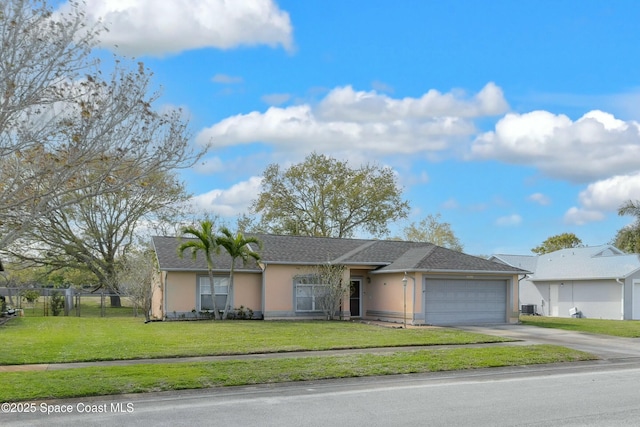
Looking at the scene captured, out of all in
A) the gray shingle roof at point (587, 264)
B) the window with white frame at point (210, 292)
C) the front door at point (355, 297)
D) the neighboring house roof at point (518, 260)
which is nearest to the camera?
the window with white frame at point (210, 292)

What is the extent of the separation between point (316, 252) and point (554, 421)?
79.4 ft

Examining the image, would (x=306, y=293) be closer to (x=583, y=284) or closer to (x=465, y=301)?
(x=465, y=301)

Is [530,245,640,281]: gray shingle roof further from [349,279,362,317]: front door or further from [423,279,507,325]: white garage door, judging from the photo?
[349,279,362,317]: front door

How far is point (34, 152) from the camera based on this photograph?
11.6 m

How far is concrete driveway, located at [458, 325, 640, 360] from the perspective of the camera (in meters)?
18.1

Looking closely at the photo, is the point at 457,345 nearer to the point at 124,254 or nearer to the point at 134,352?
the point at 134,352

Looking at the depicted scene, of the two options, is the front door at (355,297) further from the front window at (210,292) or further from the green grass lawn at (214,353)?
the green grass lawn at (214,353)

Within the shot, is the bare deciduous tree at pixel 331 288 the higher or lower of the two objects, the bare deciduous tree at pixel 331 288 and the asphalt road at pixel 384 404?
the higher

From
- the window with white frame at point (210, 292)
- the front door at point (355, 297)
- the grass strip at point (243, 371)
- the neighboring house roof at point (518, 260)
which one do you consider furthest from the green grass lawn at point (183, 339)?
the neighboring house roof at point (518, 260)

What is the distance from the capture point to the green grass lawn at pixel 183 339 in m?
15.6

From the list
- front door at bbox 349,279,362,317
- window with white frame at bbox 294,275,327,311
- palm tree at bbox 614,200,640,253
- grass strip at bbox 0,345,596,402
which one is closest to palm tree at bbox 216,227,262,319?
window with white frame at bbox 294,275,327,311

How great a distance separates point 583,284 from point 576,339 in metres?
17.6

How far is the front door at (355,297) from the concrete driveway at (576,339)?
7.13 meters

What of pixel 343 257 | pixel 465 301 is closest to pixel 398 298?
pixel 465 301
